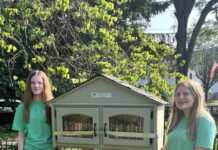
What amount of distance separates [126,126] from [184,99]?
0.74m

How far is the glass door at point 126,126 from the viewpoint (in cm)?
348

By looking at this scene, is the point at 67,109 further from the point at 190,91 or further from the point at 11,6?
the point at 11,6

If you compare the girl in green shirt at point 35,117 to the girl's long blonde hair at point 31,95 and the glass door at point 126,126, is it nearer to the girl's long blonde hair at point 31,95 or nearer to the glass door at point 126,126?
the girl's long blonde hair at point 31,95

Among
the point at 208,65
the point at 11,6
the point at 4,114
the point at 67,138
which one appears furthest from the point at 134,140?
the point at 208,65

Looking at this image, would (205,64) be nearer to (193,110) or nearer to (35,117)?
(35,117)

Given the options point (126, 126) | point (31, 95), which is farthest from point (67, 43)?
point (126, 126)

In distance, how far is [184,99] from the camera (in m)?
3.06

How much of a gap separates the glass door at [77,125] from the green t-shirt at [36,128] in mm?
136

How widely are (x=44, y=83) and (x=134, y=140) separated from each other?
1.09 m

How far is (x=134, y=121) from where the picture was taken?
3.53 meters

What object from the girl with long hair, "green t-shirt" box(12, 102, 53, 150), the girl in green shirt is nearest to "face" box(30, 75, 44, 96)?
the girl in green shirt

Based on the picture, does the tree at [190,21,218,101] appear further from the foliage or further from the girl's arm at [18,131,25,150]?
the girl's arm at [18,131,25,150]

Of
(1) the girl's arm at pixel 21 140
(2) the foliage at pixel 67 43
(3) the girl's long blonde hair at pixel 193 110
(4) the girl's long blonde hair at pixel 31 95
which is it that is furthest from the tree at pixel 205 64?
(3) the girl's long blonde hair at pixel 193 110

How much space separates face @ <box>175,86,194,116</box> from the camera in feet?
9.99
